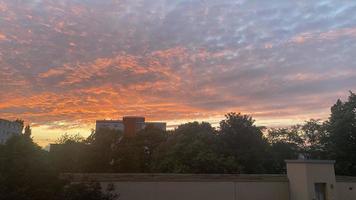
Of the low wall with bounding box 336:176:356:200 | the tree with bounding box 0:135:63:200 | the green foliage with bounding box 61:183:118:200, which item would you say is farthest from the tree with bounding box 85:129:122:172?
the tree with bounding box 0:135:63:200

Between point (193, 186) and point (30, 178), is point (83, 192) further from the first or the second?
point (193, 186)

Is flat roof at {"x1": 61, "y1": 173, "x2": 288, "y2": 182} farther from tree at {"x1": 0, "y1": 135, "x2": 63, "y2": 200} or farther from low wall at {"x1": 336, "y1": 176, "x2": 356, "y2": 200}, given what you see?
low wall at {"x1": 336, "y1": 176, "x2": 356, "y2": 200}

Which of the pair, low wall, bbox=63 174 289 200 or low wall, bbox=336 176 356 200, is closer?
low wall, bbox=63 174 289 200

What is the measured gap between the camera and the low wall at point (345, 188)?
27259 millimetres

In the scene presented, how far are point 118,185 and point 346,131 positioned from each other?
3399 cm

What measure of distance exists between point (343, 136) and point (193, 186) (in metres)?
29.6

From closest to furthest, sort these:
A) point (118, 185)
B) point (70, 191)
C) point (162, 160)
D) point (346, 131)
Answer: point (70, 191) → point (118, 185) → point (162, 160) → point (346, 131)

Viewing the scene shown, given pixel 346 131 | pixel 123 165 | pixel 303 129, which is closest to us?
pixel 346 131

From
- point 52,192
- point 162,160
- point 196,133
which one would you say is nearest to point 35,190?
point 52,192

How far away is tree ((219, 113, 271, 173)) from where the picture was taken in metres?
46.2

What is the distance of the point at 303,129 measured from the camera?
187 ft

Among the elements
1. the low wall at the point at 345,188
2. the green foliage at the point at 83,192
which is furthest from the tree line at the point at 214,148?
the green foliage at the point at 83,192

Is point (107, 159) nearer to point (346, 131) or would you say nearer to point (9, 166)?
point (346, 131)

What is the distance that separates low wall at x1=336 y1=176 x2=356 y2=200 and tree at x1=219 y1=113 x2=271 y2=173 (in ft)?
57.8
